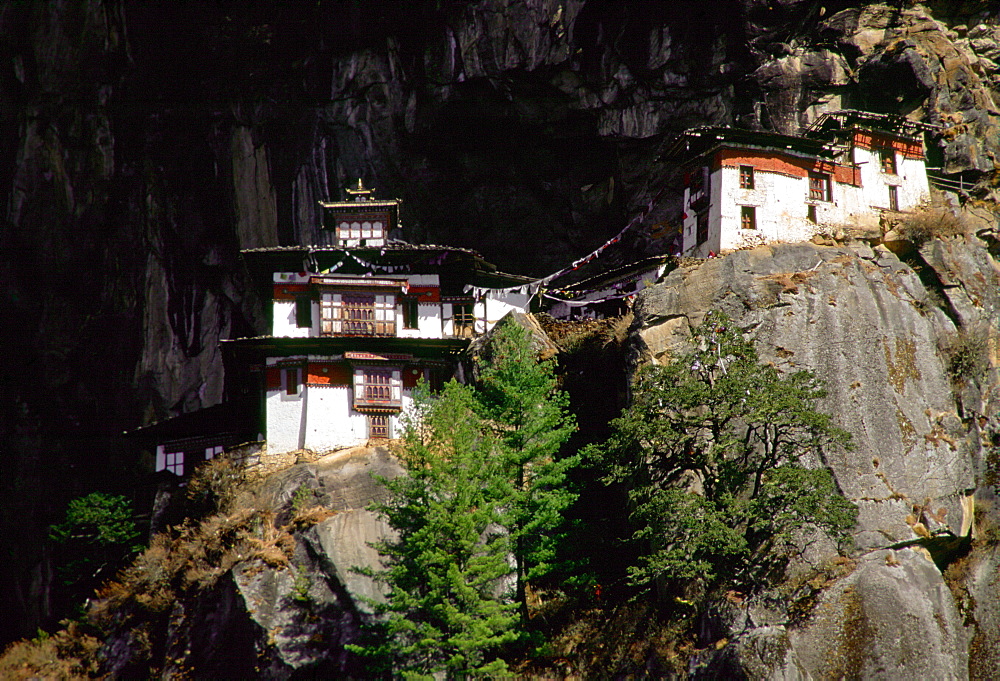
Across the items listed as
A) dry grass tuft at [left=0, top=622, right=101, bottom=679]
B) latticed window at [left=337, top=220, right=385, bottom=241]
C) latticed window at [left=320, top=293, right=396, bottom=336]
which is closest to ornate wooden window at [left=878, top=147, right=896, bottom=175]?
latticed window at [left=320, top=293, right=396, bottom=336]

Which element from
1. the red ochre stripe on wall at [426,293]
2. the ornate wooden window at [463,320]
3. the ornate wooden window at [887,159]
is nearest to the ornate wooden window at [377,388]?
the red ochre stripe on wall at [426,293]

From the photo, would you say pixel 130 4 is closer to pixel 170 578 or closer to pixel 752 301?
pixel 170 578

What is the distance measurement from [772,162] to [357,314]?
19458mm

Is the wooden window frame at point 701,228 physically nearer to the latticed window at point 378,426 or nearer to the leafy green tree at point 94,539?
the latticed window at point 378,426

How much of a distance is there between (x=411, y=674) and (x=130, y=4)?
4621 cm

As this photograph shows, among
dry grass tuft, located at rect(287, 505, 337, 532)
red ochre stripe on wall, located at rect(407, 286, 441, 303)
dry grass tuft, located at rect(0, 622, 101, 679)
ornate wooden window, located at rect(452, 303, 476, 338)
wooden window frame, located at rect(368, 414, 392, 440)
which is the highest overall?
red ochre stripe on wall, located at rect(407, 286, 441, 303)

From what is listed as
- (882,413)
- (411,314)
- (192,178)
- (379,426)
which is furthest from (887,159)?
(192,178)

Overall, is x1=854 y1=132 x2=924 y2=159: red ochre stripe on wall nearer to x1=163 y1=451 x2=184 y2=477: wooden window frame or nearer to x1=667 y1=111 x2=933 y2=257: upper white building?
x1=667 y1=111 x2=933 y2=257: upper white building

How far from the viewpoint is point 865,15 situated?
49.1 m

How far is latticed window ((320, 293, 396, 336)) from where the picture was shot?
40250 millimetres

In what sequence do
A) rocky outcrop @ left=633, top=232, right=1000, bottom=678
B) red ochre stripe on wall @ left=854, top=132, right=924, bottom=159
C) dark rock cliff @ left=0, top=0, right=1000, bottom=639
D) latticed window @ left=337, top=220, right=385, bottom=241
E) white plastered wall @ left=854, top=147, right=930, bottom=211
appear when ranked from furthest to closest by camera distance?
dark rock cliff @ left=0, top=0, right=1000, bottom=639 → latticed window @ left=337, top=220, right=385, bottom=241 → red ochre stripe on wall @ left=854, top=132, right=924, bottom=159 → white plastered wall @ left=854, top=147, right=930, bottom=211 → rocky outcrop @ left=633, top=232, right=1000, bottom=678

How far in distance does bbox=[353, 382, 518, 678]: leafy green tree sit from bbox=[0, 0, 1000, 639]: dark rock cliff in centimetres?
2664

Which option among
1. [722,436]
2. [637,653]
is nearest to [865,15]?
[722,436]

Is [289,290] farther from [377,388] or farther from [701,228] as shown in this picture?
[701,228]
